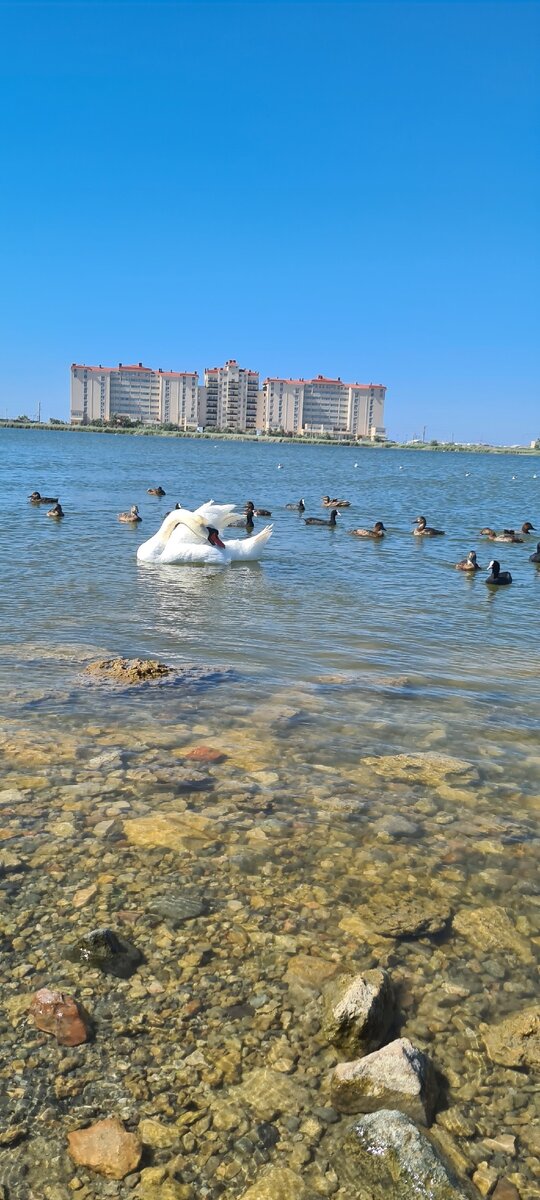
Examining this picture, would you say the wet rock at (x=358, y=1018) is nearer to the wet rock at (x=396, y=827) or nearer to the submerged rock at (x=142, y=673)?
the wet rock at (x=396, y=827)

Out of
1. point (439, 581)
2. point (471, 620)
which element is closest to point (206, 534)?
point (439, 581)

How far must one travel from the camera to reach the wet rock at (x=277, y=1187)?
2602mm

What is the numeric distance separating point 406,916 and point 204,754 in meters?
2.28

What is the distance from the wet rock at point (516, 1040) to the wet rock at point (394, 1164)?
62cm

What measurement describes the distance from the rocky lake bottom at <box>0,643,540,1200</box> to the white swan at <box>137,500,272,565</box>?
384 inches

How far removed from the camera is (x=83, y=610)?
11.2m

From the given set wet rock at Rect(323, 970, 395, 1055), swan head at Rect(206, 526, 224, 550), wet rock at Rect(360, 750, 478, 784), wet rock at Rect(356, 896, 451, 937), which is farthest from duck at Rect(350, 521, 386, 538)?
wet rock at Rect(323, 970, 395, 1055)

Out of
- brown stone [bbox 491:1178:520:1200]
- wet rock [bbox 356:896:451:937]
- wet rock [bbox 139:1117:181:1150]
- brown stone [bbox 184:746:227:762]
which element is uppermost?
brown stone [bbox 184:746:227:762]

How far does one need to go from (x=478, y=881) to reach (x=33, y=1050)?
8.22ft

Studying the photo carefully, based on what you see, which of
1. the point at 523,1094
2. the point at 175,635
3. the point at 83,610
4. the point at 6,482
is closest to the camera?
the point at 523,1094

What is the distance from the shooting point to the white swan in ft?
53.3

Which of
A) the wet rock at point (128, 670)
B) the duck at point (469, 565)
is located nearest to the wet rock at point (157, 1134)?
the wet rock at point (128, 670)

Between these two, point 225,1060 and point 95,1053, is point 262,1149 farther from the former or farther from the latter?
point 95,1053

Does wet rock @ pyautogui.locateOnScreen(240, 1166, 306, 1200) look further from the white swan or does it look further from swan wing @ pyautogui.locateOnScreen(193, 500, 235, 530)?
swan wing @ pyautogui.locateOnScreen(193, 500, 235, 530)
